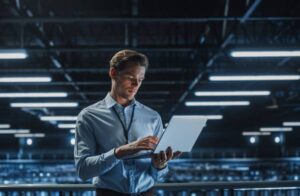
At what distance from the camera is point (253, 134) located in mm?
35281

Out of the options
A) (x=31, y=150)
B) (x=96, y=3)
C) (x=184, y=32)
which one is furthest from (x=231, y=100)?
(x=31, y=150)

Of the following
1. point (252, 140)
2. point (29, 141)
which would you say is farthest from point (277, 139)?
point (29, 141)

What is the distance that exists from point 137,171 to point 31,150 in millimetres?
35048

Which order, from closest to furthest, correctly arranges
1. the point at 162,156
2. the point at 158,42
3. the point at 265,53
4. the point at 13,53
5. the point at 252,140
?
the point at 162,156, the point at 13,53, the point at 265,53, the point at 158,42, the point at 252,140

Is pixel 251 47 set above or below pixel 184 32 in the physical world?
below

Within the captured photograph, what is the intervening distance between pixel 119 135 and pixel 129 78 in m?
0.26

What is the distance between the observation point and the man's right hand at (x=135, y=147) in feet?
6.53

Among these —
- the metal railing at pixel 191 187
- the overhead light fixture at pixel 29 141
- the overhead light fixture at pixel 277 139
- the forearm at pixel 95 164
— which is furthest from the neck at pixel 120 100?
the overhead light fixture at pixel 277 139

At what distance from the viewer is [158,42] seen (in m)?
16.0

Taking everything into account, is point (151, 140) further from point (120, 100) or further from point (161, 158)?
point (120, 100)

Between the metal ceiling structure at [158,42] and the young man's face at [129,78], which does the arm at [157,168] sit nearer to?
the young man's face at [129,78]

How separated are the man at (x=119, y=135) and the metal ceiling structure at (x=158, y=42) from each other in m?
7.31

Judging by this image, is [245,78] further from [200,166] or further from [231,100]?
[200,166]

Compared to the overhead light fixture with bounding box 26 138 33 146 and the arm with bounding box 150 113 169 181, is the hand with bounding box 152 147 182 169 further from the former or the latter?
the overhead light fixture with bounding box 26 138 33 146
